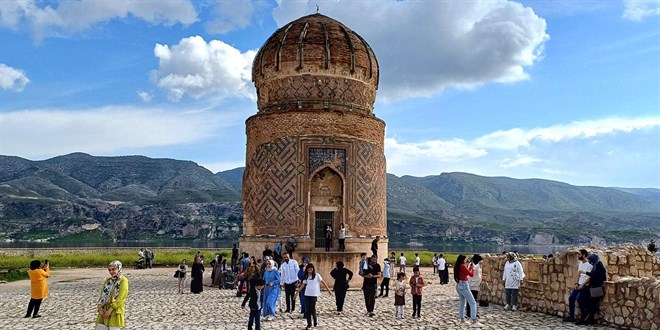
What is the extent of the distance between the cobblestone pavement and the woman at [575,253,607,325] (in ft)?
1.44

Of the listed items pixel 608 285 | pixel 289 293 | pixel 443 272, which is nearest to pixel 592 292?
pixel 608 285

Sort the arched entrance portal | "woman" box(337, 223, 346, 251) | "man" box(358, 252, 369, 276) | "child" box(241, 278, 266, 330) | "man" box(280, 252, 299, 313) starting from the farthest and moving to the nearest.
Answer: the arched entrance portal < "woman" box(337, 223, 346, 251) < "man" box(358, 252, 369, 276) < "man" box(280, 252, 299, 313) < "child" box(241, 278, 266, 330)

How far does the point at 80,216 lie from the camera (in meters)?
158

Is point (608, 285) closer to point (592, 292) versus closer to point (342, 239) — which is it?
point (592, 292)

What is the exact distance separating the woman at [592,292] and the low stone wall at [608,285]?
0.50 ft

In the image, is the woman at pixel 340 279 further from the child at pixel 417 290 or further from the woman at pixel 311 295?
the child at pixel 417 290

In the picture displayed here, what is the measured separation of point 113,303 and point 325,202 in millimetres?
15082

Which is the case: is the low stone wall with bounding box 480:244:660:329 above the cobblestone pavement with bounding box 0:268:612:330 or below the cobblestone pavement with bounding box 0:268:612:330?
above

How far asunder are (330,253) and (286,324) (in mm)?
8270

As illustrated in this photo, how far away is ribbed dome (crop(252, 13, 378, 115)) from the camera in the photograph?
76.9 ft

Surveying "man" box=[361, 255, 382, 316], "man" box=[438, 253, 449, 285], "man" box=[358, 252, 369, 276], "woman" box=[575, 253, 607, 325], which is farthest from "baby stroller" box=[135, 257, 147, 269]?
"woman" box=[575, 253, 607, 325]

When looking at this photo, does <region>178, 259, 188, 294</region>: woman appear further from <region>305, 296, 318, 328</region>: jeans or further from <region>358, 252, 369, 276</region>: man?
<region>305, 296, 318, 328</region>: jeans

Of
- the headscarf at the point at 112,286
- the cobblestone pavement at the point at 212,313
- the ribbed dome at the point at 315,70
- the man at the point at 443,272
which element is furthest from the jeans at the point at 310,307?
the man at the point at 443,272

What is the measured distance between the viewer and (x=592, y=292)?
458 inches
